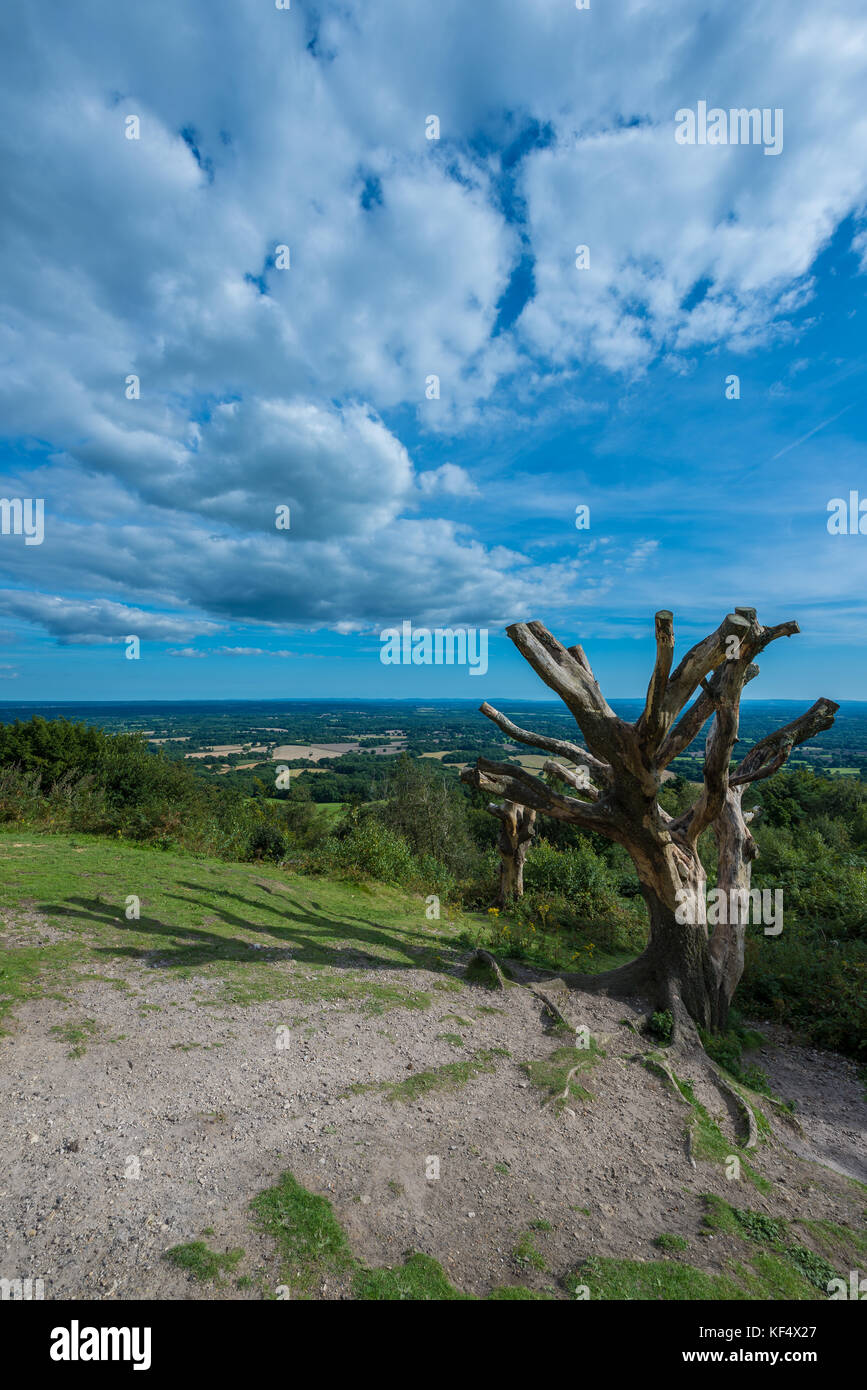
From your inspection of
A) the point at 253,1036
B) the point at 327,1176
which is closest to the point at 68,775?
the point at 253,1036

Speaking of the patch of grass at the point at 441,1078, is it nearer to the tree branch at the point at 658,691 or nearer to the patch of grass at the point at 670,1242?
the patch of grass at the point at 670,1242

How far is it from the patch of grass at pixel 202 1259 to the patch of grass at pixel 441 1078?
8.01 ft

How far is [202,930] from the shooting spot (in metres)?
9.74

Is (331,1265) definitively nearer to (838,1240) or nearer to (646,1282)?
(646,1282)

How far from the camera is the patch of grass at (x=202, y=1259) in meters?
3.25

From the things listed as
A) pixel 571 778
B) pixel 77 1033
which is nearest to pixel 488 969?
pixel 571 778

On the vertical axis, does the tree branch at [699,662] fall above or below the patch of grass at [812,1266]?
above

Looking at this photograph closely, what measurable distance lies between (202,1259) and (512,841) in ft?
43.0

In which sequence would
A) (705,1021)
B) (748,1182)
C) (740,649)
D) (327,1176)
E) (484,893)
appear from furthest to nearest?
(484,893)
(705,1021)
(740,649)
(748,1182)
(327,1176)

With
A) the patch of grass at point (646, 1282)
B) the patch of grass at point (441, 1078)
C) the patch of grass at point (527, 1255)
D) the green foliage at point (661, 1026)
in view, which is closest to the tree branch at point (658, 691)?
the green foliage at point (661, 1026)

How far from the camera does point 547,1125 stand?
5574mm
